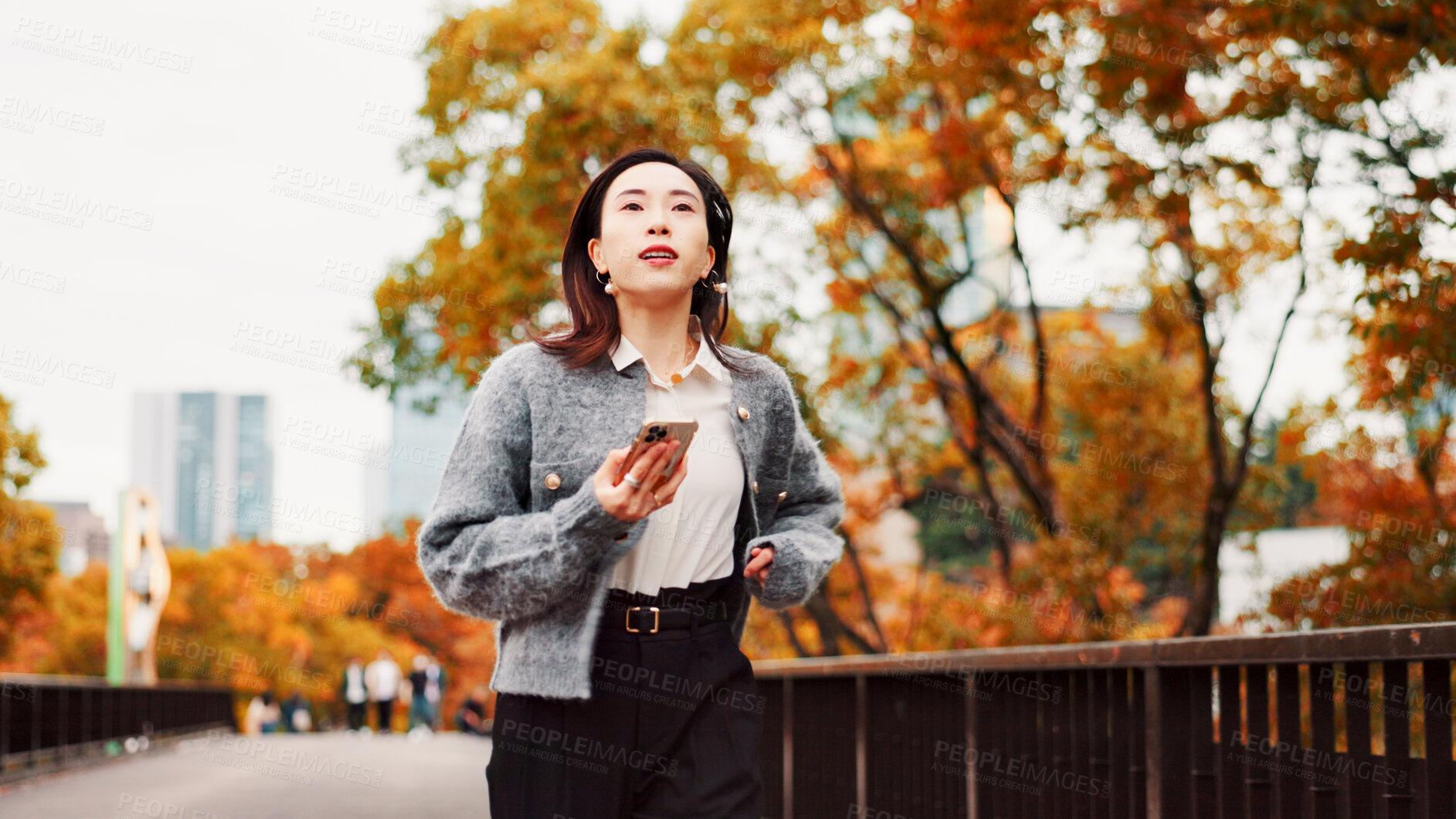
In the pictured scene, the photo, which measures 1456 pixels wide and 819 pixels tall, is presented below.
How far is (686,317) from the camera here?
277cm

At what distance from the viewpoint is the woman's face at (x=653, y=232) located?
2643 millimetres

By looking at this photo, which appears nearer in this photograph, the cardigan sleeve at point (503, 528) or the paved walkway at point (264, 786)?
the cardigan sleeve at point (503, 528)

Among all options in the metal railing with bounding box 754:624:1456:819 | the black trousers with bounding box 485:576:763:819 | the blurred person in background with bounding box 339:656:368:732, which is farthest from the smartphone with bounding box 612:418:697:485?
the blurred person in background with bounding box 339:656:368:732

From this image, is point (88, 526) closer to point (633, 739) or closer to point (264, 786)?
point (264, 786)

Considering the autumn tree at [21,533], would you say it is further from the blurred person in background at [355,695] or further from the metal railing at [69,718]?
the blurred person in background at [355,695]

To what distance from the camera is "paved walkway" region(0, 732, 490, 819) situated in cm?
870

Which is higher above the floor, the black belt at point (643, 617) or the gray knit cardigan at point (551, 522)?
the gray knit cardigan at point (551, 522)

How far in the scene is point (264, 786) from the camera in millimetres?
10625

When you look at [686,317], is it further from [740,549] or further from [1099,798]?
[1099,798]

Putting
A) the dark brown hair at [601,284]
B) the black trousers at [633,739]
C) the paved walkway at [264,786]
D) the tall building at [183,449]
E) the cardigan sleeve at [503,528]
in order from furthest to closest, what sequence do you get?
the tall building at [183,449]
the paved walkway at [264,786]
the dark brown hair at [601,284]
the black trousers at [633,739]
the cardigan sleeve at [503,528]

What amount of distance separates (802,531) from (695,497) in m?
0.30

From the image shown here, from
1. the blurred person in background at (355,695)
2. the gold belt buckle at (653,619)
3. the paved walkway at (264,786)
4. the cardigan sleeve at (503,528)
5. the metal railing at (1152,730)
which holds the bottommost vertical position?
the blurred person in background at (355,695)

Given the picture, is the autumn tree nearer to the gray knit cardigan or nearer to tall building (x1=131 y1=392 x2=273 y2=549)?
the gray knit cardigan

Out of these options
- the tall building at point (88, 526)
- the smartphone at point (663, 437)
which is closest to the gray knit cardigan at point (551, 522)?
the smartphone at point (663, 437)
